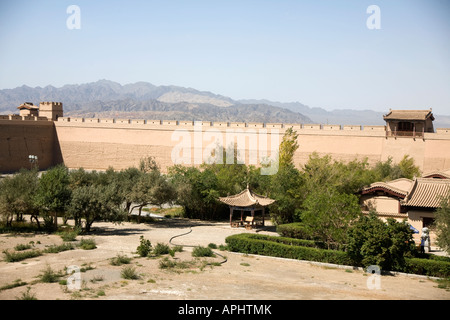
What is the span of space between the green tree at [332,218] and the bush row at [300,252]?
60 cm

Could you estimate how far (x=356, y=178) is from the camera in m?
24.4

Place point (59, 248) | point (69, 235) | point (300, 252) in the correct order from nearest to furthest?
1. point (59, 248)
2. point (300, 252)
3. point (69, 235)

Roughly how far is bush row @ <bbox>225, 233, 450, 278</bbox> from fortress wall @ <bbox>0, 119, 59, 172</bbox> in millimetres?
29397

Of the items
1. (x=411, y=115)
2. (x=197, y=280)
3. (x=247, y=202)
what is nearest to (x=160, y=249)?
(x=197, y=280)

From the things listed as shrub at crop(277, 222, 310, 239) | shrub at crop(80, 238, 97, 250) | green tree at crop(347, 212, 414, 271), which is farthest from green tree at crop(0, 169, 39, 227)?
green tree at crop(347, 212, 414, 271)

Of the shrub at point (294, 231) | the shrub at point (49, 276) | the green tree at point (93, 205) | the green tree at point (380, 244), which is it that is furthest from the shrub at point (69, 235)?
the green tree at point (380, 244)

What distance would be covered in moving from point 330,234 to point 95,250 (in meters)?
7.97

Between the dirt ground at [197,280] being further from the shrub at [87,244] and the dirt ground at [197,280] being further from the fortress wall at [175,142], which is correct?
the fortress wall at [175,142]

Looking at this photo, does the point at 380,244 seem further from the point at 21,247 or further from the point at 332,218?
the point at 21,247

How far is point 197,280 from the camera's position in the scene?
547 inches

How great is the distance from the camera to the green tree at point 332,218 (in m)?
17.5

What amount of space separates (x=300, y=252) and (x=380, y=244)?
2.76m
